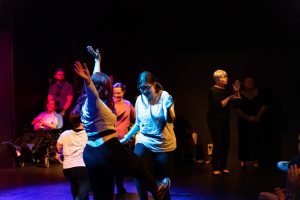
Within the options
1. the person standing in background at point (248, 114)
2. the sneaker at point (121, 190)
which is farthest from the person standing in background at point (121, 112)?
the person standing in background at point (248, 114)

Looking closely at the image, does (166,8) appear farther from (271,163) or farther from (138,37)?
(271,163)

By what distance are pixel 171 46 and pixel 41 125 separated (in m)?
3.05

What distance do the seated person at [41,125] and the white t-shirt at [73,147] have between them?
13.8ft

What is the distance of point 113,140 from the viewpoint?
14.2 feet

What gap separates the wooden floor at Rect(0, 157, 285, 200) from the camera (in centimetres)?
708

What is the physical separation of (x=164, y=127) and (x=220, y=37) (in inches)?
199

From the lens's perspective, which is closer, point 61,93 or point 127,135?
point 127,135

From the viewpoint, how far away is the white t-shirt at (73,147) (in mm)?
5516

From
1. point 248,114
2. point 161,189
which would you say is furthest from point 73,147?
point 248,114

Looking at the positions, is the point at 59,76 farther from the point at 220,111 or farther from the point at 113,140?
the point at 113,140

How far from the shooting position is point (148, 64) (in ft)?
35.7

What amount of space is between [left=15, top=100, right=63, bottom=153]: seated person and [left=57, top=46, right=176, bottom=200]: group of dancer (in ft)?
11.1

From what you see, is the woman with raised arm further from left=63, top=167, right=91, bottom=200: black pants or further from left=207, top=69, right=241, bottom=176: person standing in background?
left=207, top=69, right=241, bottom=176: person standing in background

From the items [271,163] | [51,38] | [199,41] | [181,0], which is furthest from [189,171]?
[51,38]
